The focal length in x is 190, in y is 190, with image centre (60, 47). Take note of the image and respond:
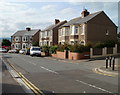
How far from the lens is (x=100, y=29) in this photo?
118 feet

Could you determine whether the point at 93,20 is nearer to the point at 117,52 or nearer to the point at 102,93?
the point at 117,52

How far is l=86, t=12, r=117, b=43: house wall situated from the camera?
3482cm

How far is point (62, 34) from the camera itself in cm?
4216

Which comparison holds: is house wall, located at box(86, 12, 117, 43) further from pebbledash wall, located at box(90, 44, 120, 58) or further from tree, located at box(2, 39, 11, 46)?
tree, located at box(2, 39, 11, 46)

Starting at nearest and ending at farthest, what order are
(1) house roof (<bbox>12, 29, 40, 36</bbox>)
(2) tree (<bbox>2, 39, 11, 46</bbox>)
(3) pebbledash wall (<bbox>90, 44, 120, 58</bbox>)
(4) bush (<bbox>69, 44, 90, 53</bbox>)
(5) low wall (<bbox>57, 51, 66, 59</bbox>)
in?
(4) bush (<bbox>69, 44, 90, 53</bbox>)
(3) pebbledash wall (<bbox>90, 44, 120, 58</bbox>)
(5) low wall (<bbox>57, 51, 66, 59</bbox>)
(1) house roof (<bbox>12, 29, 40, 36</bbox>)
(2) tree (<bbox>2, 39, 11, 46</bbox>)

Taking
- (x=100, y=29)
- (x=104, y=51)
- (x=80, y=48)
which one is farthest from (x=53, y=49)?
(x=104, y=51)

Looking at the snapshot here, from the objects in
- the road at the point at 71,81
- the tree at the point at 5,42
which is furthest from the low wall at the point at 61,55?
the tree at the point at 5,42

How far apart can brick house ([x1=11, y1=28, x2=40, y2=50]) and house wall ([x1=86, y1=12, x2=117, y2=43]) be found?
3924 cm

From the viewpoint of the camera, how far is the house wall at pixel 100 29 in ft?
114

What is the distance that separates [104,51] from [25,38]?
160ft

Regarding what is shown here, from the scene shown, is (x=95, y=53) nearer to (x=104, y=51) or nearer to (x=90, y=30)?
(x=104, y=51)

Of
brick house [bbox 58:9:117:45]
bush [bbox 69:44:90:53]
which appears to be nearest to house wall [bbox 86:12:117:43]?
brick house [bbox 58:9:117:45]

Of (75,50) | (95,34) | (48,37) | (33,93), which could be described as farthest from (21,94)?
(48,37)

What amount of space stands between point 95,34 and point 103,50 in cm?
Result: 680
